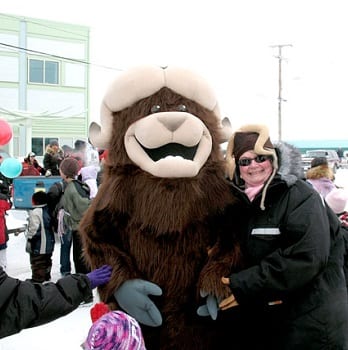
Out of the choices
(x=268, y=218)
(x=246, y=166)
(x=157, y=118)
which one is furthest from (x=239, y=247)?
(x=157, y=118)

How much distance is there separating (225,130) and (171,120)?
44 cm

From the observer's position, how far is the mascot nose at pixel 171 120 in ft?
7.12

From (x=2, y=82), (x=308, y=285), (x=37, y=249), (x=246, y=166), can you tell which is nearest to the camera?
(x=308, y=285)

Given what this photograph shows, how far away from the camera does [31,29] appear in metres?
19.5

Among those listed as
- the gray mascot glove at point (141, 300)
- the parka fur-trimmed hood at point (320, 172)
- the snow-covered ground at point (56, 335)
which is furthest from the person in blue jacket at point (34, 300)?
the parka fur-trimmed hood at point (320, 172)

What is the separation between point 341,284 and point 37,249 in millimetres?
3830

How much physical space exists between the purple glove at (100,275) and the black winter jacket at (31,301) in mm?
189

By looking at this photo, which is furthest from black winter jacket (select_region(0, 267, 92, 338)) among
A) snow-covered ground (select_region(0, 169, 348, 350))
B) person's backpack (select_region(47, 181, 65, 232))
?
person's backpack (select_region(47, 181, 65, 232))

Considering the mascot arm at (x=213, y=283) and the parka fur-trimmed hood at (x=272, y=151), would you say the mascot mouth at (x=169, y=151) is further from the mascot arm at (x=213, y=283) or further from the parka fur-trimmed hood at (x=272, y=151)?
the mascot arm at (x=213, y=283)

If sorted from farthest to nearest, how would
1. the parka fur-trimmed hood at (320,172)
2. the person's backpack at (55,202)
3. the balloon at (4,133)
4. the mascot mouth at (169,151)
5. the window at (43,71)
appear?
the window at (43,71)
the balloon at (4,133)
the parka fur-trimmed hood at (320,172)
the person's backpack at (55,202)
the mascot mouth at (169,151)

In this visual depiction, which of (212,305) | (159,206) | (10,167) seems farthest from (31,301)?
(10,167)

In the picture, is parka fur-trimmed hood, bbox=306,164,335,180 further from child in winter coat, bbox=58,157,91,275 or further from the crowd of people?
the crowd of people

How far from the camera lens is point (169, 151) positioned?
224cm

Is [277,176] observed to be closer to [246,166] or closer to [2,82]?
[246,166]
